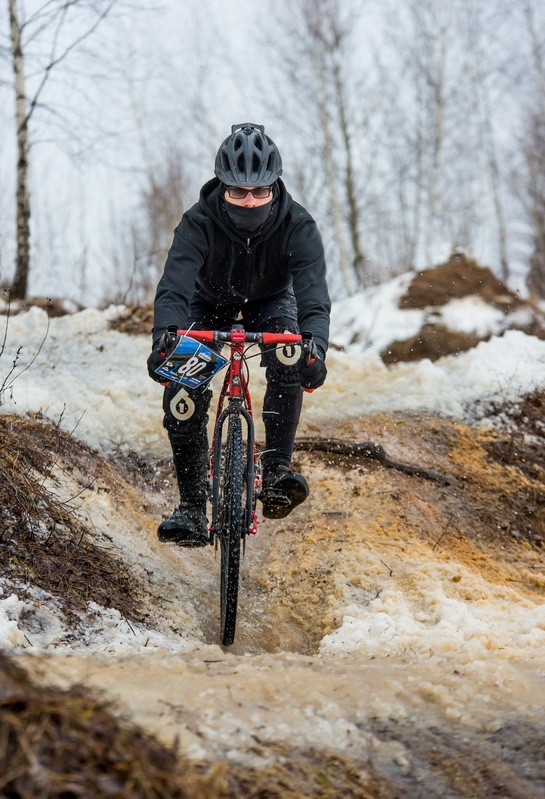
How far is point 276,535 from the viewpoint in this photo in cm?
592

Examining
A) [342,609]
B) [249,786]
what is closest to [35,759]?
[249,786]

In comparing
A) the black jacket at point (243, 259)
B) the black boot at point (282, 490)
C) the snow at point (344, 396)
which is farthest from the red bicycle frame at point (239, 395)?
the snow at point (344, 396)

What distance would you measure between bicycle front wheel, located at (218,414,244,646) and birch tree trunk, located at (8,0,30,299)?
8024mm

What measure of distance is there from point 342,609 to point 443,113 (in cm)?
1885

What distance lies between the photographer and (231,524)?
4133 millimetres

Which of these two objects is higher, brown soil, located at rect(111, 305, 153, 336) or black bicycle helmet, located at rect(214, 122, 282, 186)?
black bicycle helmet, located at rect(214, 122, 282, 186)

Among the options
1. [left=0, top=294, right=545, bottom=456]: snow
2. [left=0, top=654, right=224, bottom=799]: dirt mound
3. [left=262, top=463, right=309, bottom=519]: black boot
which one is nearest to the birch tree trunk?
[left=0, top=294, right=545, bottom=456]: snow

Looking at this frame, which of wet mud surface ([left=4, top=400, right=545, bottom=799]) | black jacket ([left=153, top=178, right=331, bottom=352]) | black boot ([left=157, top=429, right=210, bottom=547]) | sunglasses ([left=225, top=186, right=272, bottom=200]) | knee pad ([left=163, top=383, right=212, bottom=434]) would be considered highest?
sunglasses ([left=225, top=186, right=272, bottom=200])

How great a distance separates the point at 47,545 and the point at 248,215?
2.08 m

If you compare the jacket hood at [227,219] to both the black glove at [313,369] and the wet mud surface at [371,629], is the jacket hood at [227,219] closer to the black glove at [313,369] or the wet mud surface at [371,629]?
the black glove at [313,369]

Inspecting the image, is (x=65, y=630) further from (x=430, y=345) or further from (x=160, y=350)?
(x=430, y=345)

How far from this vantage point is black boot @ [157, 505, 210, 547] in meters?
4.58

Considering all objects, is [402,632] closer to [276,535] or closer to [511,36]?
[276,535]

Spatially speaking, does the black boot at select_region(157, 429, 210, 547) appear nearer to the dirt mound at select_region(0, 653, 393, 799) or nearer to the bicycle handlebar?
the bicycle handlebar
